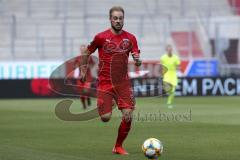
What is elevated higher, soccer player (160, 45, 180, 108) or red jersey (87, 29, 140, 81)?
red jersey (87, 29, 140, 81)


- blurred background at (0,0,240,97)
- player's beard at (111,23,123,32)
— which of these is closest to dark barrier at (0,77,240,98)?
blurred background at (0,0,240,97)

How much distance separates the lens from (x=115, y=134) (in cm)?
1598

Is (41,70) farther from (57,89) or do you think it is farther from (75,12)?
(75,12)

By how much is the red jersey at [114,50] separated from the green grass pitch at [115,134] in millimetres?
1307

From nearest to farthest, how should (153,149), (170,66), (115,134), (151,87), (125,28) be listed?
1. (153,149)
2. (115,134)
3. (170,66)
4. (151,87)
5. (125,28)

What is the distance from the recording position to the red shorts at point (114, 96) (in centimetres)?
1205

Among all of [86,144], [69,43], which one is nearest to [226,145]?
[86,144]

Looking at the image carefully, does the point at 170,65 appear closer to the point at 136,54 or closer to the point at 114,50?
the point at 114,50

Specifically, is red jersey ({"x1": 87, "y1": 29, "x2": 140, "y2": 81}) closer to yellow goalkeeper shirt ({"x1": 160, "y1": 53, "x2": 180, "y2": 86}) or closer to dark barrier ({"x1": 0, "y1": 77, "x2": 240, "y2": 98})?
yellow goalkeeper shirt ({"x1": 160, "y1": 53, "x2": 180, "y2": 86})

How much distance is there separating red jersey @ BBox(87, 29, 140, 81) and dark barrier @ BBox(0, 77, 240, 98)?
20915 millimetres

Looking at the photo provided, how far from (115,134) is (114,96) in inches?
154

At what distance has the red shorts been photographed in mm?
12047

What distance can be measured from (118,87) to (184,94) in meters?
25.1

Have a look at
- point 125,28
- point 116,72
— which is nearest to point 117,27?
point 116,72
